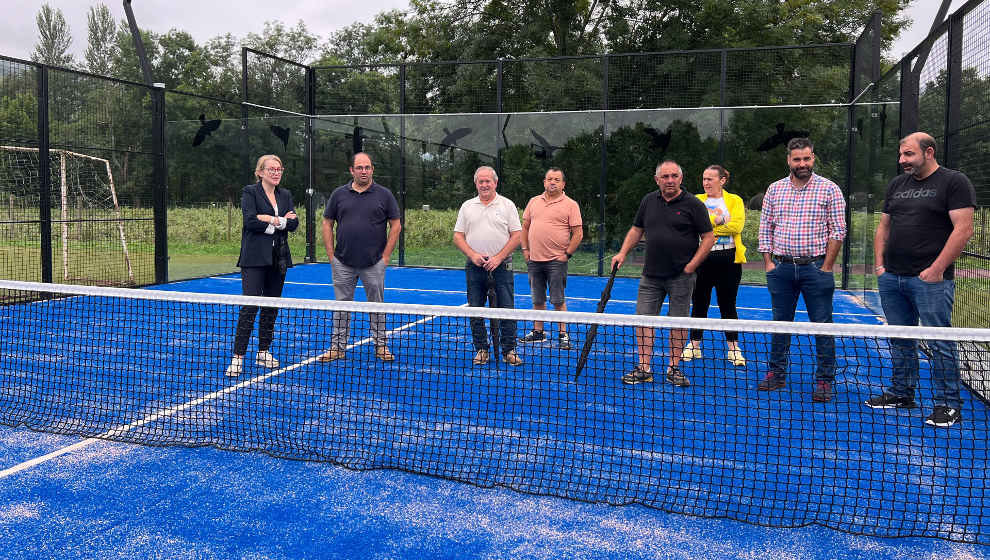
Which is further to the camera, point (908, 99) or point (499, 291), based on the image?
point (908, 99)

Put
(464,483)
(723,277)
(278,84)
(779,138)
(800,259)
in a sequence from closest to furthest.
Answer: (464,483) < (800,259) < (723,277) < (779,138) < (278,84)

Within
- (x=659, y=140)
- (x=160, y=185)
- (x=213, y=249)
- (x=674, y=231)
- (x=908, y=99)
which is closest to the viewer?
(x=674, y=231)

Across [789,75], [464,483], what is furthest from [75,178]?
[789,75]

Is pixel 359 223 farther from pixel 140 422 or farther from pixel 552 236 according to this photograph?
pixel 140 422

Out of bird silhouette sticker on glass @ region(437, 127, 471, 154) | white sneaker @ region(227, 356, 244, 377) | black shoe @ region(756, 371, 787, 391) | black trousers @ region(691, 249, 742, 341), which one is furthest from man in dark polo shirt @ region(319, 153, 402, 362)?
bird silhouette sticker on glass @ region(437, 127, 471, 154)

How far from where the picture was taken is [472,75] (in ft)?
58.0

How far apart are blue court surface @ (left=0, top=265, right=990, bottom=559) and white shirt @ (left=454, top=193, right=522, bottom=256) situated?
1.49 m

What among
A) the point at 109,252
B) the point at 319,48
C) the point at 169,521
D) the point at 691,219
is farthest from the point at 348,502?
the point at 319,48

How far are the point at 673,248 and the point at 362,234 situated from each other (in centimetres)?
257

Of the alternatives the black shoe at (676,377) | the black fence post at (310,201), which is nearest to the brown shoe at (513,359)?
the black shoe at (676,377)

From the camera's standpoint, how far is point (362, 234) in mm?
6609

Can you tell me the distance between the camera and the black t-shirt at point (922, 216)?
15.4 feet

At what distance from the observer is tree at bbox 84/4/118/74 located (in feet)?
178

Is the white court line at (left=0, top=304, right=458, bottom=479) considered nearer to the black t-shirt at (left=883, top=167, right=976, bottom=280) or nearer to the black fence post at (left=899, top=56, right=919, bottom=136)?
the black t-shirt at (left=883, top=167, right=976, bottom=280)
